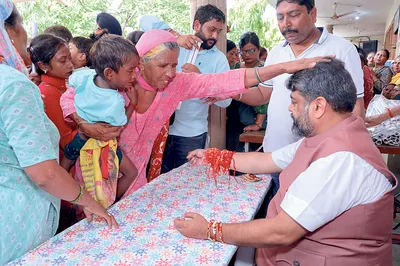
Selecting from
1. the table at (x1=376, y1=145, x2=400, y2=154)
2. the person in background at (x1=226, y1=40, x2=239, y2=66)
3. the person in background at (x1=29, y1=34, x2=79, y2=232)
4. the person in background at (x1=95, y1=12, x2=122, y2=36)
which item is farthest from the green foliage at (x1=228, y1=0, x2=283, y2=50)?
the person in background at (x1=29, y1=34, x2=79, y2=232)

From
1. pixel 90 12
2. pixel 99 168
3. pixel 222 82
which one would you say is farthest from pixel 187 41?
pixel 90 12

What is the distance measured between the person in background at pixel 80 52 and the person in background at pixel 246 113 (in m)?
1.76

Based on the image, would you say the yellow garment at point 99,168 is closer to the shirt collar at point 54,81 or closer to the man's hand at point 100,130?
the man's hand at point 100,130

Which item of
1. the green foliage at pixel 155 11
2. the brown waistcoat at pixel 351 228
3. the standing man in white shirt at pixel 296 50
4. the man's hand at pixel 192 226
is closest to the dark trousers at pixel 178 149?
the standing man in white shirt at pixel 296 50

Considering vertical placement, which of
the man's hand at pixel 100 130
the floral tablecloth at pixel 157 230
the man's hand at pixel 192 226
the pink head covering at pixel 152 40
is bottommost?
the floral tablecloth at pixel 157 230

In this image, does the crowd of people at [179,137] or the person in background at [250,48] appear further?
the person in background at [250,48]

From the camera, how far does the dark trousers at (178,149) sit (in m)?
2.65

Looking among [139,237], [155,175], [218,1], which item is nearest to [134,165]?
[155,175]

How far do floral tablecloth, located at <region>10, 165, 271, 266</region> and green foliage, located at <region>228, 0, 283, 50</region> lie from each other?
8177mm

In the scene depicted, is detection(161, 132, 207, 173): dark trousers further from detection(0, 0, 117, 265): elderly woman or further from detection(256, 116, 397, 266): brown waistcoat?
detection(256, 116, 397, 266): brown waistcoat

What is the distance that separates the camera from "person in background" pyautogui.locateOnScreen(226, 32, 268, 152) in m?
3.60

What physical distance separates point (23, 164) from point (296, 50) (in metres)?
1.80

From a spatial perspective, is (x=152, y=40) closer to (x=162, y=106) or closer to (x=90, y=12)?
(x=162, y=106)

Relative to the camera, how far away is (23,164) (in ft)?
3.48
